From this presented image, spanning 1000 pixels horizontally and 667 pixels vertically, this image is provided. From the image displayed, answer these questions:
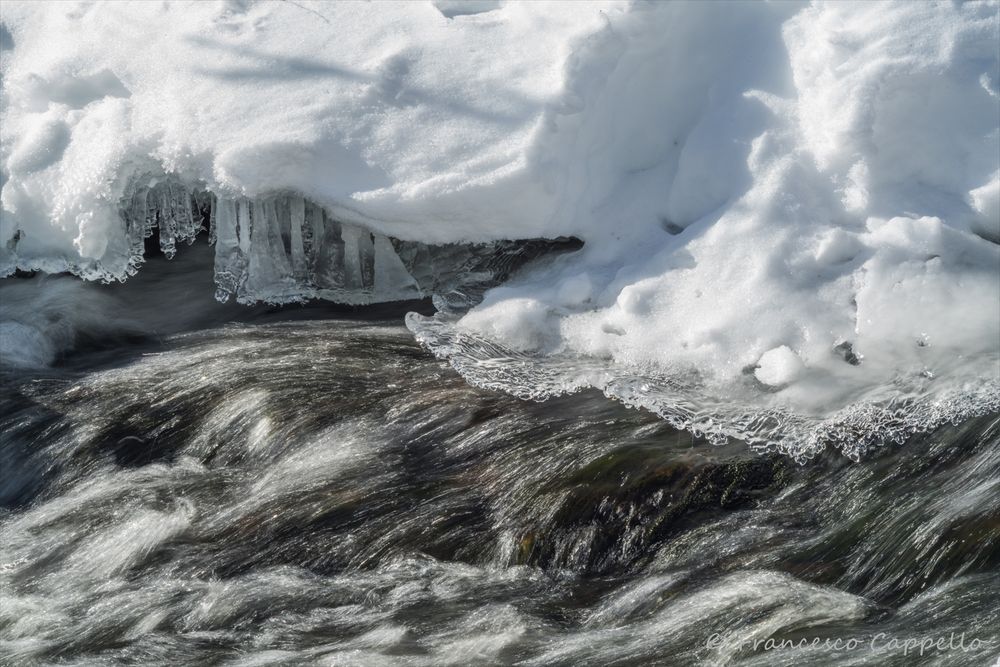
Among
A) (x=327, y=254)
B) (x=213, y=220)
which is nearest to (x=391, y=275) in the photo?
(x=327, y=254)

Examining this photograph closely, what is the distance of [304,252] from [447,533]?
1.87 m

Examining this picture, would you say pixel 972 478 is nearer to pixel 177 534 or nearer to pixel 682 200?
pixel 682 200

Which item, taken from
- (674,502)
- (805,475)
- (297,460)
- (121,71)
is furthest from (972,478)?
(121,71)

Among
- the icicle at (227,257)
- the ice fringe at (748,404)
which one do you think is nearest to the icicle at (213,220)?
the icicle at (227,257)

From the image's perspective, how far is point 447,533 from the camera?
352 centimetres

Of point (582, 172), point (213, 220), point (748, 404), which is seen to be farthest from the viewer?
point (213, 220)

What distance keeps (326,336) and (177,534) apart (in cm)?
125

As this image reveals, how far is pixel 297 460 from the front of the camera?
388 centimetres

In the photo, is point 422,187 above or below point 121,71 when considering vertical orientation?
below

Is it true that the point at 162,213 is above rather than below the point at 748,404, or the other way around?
above

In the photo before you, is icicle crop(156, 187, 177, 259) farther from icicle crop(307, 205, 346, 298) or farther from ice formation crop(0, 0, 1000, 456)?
icicle crop(307, 205, 346, 298)

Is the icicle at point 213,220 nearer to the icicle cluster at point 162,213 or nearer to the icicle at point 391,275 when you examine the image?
the icicle cluster at point 162,213

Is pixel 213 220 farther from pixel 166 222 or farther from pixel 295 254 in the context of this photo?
pixel 295 254

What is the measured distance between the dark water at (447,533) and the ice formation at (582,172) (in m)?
0.39
